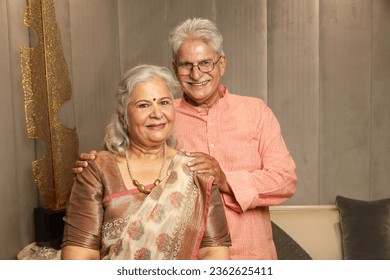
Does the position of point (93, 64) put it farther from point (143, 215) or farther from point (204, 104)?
point (143, 215)

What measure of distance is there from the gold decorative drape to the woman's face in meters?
0.90

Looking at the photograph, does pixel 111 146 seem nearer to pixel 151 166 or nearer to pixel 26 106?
pixel 151 166

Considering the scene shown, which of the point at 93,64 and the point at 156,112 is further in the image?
the point at 93,64

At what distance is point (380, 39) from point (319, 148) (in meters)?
0.80

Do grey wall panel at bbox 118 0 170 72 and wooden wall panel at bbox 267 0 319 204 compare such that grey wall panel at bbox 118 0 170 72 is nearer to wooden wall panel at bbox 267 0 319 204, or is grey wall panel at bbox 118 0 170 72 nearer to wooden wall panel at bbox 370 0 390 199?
wooden wall panel at bbox 267 0 319 204

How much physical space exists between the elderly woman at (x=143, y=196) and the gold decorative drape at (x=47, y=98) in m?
0.80

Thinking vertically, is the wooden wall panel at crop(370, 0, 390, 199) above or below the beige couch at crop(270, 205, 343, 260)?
above

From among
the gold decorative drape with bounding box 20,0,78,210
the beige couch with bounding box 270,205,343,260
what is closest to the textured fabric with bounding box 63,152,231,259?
the gold decorative drape with bounding box 20,0,78,210

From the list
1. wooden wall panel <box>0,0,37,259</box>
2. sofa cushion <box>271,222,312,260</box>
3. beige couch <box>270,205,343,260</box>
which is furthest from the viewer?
beige couch <box>270,205,343,260</box>

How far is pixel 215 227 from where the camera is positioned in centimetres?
162

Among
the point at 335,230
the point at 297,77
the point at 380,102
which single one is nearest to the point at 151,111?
the point at 297,77

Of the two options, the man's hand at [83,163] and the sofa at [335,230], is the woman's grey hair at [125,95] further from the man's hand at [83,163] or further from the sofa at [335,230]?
the sofa at [335,230]

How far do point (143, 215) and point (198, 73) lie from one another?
23.4 inches

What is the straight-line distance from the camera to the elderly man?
1.85m
